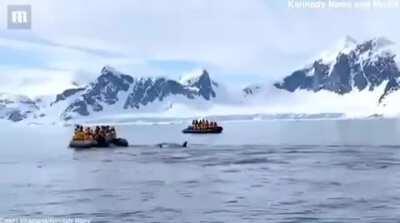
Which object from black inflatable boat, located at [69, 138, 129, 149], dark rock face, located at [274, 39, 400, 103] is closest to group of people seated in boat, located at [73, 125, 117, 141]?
black inflatable boat, located at [69, 138, 129, 149]

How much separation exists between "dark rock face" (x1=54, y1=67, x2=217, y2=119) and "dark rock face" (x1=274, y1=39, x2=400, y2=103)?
407 millimetres

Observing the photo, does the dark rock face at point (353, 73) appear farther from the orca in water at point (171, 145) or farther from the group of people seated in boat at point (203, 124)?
the orca in water at point (171, 145)

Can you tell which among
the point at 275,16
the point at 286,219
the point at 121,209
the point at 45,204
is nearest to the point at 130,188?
the point at 121,209

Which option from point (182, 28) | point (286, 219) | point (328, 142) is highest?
point (182, 28)

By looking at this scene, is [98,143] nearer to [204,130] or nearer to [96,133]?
[96,133]

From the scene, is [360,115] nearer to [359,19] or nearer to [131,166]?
[359,19]

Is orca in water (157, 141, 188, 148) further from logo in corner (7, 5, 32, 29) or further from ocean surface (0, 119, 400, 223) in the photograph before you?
logo in corner (7, 5, 32, 29)

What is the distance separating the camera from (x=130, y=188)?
12.3 feet

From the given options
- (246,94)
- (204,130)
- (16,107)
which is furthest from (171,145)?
(16,107)

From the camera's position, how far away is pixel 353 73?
3.72 metres

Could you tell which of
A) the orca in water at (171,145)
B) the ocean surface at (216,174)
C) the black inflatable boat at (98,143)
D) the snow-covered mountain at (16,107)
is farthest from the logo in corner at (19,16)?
the orca in water at (171,145)

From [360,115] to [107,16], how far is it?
1242mm

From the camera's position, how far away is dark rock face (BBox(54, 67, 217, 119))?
3.79 metres

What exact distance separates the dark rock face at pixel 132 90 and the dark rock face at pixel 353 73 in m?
0.41
